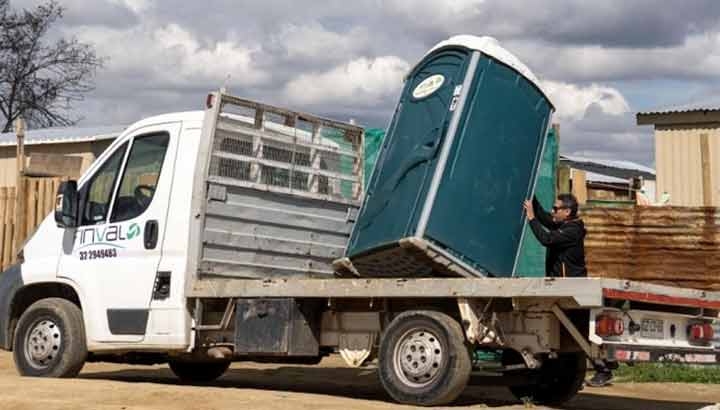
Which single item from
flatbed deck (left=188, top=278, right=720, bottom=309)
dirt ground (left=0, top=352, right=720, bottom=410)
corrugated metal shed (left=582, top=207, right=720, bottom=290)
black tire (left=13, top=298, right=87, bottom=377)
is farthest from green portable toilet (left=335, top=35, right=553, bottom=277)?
corrugated metal shed (left=582, top=207, right=720, bottom=290)

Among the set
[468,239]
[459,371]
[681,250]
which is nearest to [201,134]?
[468,239]

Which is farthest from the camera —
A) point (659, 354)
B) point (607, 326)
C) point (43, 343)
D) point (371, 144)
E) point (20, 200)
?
point (20, 200)

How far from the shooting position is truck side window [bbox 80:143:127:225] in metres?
11.2

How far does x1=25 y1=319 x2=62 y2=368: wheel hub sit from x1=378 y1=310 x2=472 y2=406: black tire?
3446 millimetres

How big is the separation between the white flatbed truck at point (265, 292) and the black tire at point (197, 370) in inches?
43.1

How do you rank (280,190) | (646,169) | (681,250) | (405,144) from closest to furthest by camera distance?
(405,144) < (280,190) < (681,250) < (646,169)

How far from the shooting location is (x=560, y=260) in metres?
9.88

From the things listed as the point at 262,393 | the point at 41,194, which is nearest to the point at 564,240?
the point at 262,393

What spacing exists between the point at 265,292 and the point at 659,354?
320cm

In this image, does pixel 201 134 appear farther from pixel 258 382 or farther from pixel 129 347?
pixel 258 382

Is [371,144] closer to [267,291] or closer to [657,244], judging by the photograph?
[267,291]

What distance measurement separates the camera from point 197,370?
12477 millimetres

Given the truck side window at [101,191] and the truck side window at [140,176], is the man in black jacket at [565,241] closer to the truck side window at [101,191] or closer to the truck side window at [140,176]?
the truck side window at [140,176]

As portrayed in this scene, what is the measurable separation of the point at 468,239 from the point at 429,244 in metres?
0.40
